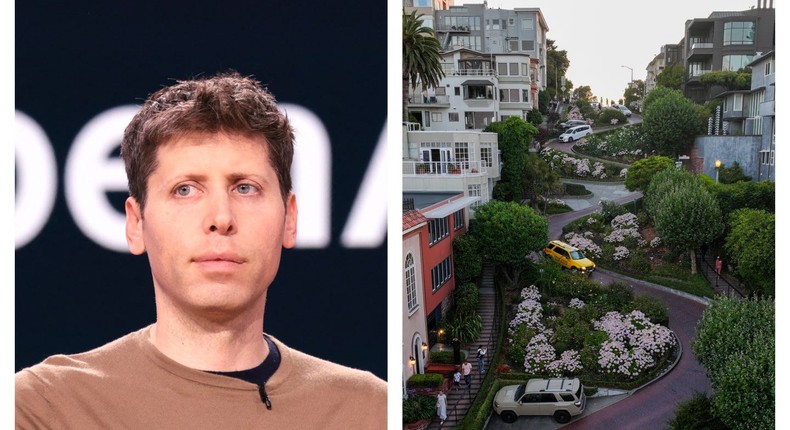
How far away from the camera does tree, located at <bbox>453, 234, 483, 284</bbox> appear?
4.30 meters

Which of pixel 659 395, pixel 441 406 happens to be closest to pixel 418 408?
pixel 441 406

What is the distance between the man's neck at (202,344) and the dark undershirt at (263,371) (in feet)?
0.08

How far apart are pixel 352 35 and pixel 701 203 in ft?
7.77

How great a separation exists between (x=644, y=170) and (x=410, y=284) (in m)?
1.67

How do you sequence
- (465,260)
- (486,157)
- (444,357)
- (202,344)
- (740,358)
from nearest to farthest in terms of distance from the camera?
(202,344) < (740,358) < (444,357) < (465,260) < (486,157)

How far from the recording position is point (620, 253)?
4312 mm

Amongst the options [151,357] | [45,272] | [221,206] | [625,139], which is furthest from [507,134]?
[45,272]

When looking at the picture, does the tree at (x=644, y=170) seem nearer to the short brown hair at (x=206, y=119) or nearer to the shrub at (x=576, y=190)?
the shrub at (x=576, y=190)

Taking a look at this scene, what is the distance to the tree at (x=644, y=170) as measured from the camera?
4.30 meters

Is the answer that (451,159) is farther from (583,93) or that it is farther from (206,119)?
(206,119)

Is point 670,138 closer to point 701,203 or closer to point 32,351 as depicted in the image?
point 701,203

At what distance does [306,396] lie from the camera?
11.6 ft

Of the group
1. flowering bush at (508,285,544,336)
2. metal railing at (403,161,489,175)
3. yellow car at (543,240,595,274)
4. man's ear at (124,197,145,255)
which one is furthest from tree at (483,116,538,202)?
man's ear at (124,197,145,255)

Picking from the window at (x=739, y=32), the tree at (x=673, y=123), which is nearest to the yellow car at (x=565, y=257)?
→ the tree at (x=673, y=123)
